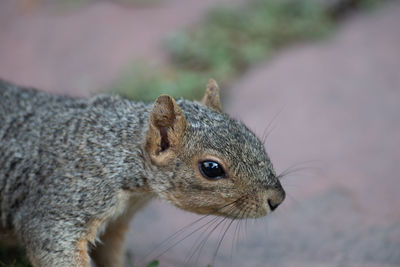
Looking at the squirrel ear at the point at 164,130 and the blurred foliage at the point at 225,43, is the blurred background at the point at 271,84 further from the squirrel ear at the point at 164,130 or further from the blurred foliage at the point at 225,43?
the squirrel ear at the point at 164,130

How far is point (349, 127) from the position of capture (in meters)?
6.69

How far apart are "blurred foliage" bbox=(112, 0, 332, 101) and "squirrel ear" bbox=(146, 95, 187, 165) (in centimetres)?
322

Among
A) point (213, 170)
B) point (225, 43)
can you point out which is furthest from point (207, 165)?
point (225, 43)

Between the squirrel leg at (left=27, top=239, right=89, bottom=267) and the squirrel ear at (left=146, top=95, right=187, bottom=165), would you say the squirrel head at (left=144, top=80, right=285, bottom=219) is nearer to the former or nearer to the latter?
the squirrel ear at (left=146, top=95, right=187, bottom=165)

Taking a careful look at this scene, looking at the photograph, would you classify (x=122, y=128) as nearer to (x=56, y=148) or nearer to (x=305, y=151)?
(x=56, y=148)

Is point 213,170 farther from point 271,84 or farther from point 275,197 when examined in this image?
point 271,84

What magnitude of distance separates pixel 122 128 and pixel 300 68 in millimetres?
4227

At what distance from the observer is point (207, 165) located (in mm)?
3771

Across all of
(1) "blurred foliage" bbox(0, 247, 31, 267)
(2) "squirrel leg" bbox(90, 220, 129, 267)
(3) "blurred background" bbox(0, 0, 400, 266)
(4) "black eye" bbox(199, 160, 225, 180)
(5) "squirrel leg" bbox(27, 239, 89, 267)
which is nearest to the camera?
(4) "black eye" bbox(199, 160, 225, 180)

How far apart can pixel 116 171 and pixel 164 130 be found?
44 centimetres

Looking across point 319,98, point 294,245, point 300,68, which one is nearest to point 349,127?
point 319,98

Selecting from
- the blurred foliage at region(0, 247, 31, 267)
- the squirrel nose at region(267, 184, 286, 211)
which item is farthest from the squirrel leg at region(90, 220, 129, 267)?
the squirrel nose at region(267, 184, 286, 211)

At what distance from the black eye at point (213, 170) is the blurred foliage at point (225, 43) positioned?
11.2 ft

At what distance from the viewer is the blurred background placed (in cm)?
527
